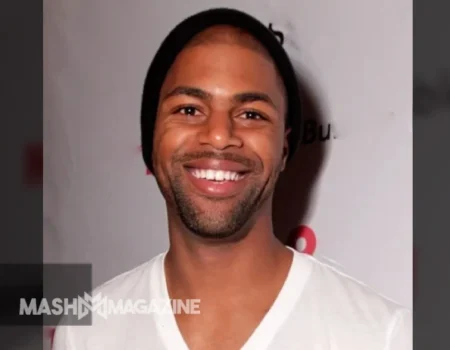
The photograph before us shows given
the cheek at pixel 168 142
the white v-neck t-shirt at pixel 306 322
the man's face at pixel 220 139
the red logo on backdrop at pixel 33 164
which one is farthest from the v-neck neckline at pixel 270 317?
the red logo on backdrop at pixel 33 164

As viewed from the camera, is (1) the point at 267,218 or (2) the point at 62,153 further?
(2) the point at 62,153

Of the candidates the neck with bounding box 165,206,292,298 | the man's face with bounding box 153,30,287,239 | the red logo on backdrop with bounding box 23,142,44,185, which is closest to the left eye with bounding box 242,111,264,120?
the man's face with bounding box 153,30,287,239

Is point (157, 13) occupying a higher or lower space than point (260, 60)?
higher

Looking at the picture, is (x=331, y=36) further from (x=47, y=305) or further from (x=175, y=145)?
(x=47, y=305)

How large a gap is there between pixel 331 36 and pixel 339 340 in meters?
0.50

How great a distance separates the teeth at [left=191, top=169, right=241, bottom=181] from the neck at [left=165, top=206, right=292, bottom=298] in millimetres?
90

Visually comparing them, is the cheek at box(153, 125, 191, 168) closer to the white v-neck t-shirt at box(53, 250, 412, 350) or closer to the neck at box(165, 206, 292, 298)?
the neck at box(165, 206, 292, 298)

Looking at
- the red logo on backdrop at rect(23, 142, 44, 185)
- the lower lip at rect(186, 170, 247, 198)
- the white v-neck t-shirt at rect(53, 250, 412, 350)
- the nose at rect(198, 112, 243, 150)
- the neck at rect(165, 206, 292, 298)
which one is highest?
the red logo on backdrop at rect(23, 142, 44, 185)

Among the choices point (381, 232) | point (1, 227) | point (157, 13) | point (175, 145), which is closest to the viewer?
point (175, 145)

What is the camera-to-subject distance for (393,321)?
2.82ft

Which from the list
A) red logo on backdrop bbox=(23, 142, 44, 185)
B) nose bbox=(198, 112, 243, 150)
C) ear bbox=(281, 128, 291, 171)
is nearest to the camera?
nose bbox=(198, 112, 243, 150)

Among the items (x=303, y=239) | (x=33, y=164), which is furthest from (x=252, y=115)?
(x=33, y=164)

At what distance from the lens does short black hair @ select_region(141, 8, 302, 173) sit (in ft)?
2.83

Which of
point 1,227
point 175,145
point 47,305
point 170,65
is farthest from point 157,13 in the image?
point 47,305
